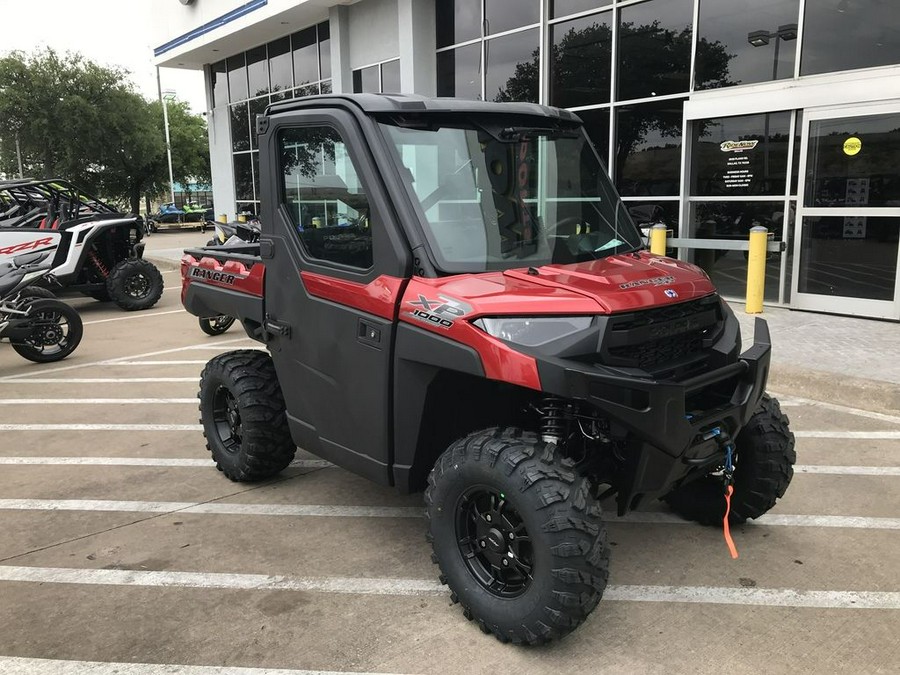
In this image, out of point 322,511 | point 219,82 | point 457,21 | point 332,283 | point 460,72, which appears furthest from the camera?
point 219,82

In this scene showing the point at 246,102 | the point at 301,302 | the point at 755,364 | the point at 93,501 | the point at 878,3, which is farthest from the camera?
the point at 246,102

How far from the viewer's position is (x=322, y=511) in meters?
4.20

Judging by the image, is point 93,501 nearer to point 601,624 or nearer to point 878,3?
point 601,624

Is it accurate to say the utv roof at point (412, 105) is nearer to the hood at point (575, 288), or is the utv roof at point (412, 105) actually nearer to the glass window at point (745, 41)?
the hood at point (575, 288)

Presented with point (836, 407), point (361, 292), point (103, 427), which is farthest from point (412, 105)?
point (836, 407)

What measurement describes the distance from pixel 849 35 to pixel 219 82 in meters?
20.6

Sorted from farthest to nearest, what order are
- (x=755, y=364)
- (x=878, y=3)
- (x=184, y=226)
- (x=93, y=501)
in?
(x=184, y=226)
(x=878, y=3)
(x=93, y=501)
(x=755, y=364)

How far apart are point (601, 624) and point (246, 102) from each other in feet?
75.1

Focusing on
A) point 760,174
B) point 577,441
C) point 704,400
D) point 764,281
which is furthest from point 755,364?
point 760,174

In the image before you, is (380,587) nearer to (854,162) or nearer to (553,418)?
(553,418)

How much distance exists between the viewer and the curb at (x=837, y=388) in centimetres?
588

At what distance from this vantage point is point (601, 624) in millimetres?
3049

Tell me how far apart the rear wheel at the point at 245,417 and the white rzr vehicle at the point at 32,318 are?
4262mm

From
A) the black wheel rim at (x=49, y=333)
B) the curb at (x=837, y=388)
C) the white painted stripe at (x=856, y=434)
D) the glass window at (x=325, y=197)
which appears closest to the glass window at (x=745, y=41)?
the curb at (x=837, y=388)
